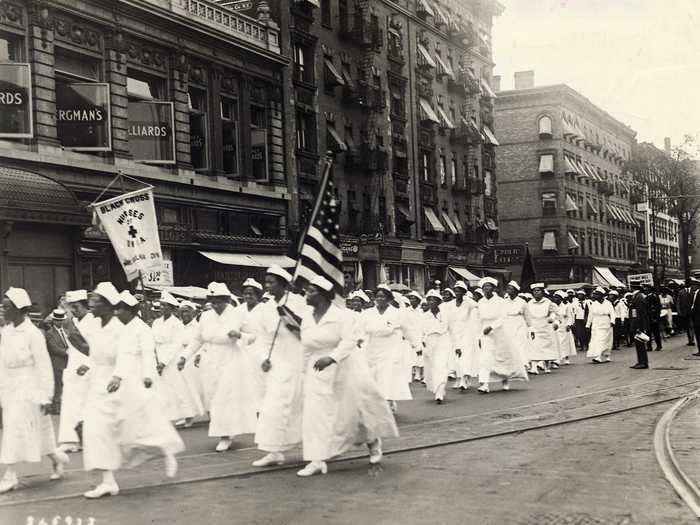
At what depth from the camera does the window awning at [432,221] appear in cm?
4803

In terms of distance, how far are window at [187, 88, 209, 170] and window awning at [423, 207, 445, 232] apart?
18996mm

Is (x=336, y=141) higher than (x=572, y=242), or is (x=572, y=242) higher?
(x=336, y=141)

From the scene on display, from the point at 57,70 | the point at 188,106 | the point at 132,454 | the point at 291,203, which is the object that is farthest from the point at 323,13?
the point at 132,454

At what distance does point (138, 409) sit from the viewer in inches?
348

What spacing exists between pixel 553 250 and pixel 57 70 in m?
47.8

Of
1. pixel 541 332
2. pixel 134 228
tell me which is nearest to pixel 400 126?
pixel 541 332

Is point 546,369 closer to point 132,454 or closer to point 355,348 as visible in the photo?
point 355,348

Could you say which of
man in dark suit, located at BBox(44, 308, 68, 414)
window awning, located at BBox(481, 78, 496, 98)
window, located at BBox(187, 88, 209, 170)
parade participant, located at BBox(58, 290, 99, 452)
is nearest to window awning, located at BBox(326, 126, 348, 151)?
window, located at BBox(187, 88, 209, 170)

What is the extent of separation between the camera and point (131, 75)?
91.5 feet

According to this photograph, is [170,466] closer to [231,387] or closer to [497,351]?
[231,387]

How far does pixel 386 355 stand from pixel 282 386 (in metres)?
4.99

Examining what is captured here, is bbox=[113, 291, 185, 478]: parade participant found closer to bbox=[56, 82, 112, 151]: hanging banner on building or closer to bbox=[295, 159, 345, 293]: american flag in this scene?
bbox=[295, 159, 345, 293]: american flag

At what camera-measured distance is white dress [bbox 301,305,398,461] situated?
9344 millimetres

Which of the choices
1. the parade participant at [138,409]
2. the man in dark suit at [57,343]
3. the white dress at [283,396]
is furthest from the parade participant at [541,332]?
the parade participant at [138,409]
